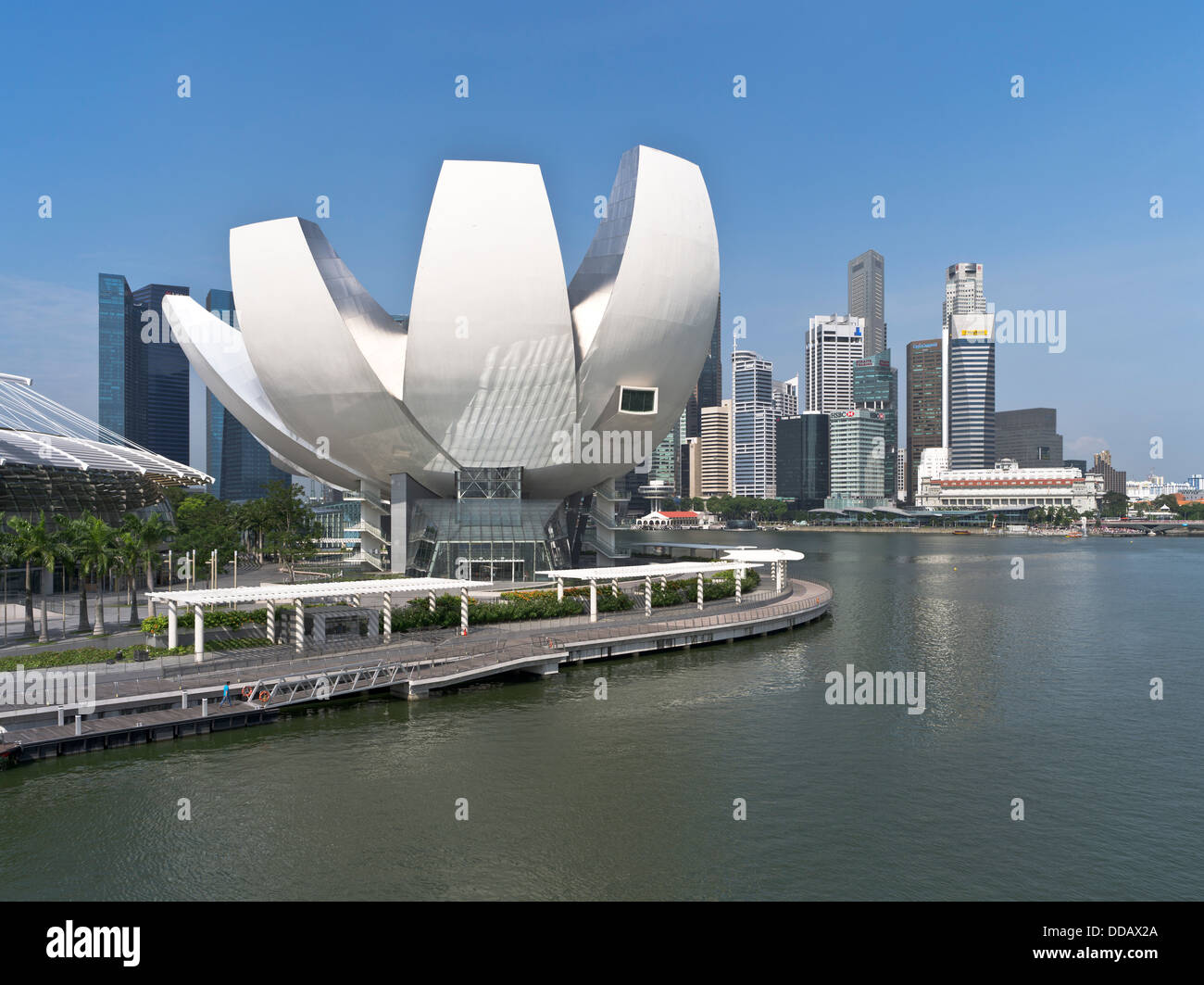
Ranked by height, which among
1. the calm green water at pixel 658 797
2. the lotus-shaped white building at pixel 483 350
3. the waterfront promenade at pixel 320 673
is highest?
the lotus-shaped white building at pixel 483 350

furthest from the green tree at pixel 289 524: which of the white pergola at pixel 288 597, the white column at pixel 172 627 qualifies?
the white column at pixel 172 627

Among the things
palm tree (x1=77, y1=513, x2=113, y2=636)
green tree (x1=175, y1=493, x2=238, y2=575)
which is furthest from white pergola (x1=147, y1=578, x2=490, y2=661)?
green tree (x1=175, y1=493, x2=238, y2=575)

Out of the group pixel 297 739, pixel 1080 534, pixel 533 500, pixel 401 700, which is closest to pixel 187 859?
pixel 297 739

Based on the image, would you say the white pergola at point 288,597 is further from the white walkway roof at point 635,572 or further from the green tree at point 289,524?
the green tree at point 289,524

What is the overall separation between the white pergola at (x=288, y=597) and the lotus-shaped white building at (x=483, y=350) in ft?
53.1

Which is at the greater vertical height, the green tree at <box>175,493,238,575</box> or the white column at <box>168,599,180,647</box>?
the green tree at <box>175,493,238,575</box>

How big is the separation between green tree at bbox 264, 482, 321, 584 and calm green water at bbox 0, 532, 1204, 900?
33.8 m

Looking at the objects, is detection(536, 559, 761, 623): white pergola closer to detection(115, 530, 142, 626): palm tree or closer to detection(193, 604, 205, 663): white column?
detection(193, 604, 205, 663): white column

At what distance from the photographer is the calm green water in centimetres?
1673

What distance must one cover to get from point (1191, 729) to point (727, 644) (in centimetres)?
1830

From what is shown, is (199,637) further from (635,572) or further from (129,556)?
(635,572)

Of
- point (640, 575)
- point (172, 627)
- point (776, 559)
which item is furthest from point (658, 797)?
point (776, 559)

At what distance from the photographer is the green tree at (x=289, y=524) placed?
60.9 metres

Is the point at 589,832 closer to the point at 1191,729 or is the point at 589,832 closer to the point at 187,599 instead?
the point at 187,599
